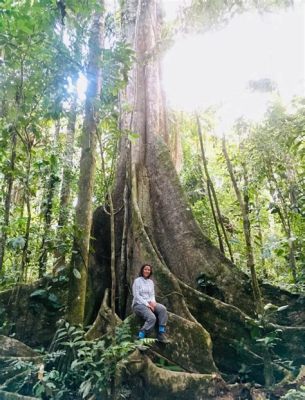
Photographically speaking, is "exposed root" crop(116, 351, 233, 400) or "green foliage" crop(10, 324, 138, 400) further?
"exposed root" crop(116, 351, 233, 400)

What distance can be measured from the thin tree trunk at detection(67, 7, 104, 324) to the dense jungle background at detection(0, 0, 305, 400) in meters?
0.02

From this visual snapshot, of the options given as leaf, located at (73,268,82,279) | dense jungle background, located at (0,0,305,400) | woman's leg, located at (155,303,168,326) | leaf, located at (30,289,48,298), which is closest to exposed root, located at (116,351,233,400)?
dense jungle background, located at (0,0,305,400)

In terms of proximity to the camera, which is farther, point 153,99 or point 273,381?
point 153,99

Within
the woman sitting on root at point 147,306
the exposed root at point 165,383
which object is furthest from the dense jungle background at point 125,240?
the woman sitting on root at point 147,306

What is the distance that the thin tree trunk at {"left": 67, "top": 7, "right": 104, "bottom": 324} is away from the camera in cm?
430

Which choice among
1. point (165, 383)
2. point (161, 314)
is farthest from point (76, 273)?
point (165, 383)

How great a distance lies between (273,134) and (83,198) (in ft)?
11.2

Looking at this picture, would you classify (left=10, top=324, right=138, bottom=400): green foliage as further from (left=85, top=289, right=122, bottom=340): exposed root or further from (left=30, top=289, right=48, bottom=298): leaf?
(left=30, top=289, right=48, bottom=298): leaf

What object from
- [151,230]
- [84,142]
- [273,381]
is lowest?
[273,381]

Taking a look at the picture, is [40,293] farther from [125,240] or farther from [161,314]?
[161,314]

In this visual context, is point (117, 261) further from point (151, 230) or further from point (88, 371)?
point (88, 371)

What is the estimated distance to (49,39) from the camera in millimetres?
4148

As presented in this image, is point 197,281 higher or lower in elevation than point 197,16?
lower

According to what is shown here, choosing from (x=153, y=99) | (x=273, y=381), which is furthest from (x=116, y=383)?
(x=153, y=99)
